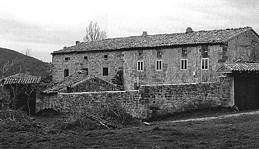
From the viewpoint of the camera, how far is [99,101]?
21.7 meters

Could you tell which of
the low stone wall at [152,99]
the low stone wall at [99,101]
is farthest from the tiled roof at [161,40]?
the low stone wall at [99,101]

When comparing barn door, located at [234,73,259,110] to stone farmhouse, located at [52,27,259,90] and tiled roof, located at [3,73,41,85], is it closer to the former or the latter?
stone farmhouse, located at [52,27,259,90]

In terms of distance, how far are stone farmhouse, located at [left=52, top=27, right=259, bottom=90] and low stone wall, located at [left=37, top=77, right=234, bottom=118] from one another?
25.3ft

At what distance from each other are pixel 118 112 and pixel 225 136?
704 centimetres

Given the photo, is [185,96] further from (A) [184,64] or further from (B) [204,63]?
(A) [184,64]

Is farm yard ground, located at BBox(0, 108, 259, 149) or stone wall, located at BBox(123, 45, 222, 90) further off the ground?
stone wall, located at BBox(123, 45, 222, 90)

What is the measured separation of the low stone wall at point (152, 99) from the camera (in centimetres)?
2141

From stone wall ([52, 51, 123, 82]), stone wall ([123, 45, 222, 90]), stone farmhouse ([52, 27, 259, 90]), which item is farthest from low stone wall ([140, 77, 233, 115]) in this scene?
stone wall ([52, 51, 123, 82])

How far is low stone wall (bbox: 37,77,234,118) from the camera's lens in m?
21.4

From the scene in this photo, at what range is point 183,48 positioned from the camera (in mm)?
33375

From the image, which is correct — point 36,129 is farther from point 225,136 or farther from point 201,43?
point 201,43

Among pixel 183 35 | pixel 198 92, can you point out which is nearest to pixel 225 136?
pixel 198 92

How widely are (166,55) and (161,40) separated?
6.52 ft

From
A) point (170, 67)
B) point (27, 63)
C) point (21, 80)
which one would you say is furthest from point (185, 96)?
point (27, 63)
